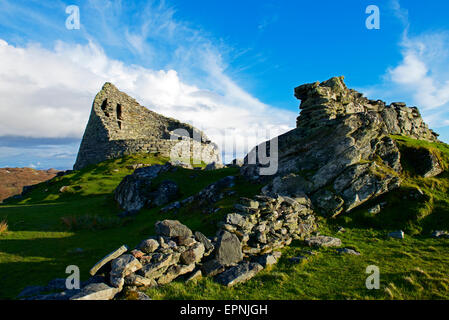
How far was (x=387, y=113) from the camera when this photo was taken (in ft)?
107

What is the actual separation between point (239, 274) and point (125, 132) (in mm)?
47566

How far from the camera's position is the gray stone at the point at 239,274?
8594 mm

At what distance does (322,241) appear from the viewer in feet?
40.0

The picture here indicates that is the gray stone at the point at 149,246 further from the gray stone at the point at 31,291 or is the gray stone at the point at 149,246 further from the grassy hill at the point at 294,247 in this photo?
the gray stone at the point at 31,291

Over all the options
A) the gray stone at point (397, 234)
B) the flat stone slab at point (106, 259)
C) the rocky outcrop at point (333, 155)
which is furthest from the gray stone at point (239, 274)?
the gray stone at point (397, 234)

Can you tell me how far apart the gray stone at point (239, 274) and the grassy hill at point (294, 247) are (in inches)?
10.0

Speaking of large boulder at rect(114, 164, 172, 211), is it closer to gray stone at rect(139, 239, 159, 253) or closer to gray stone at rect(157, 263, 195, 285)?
gray stone at rect(139, 239, 159, 253)

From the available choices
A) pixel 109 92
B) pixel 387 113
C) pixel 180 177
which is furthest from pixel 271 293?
pixel 109 92

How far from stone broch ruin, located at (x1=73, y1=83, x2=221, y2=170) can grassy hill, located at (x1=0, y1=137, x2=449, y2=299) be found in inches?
792

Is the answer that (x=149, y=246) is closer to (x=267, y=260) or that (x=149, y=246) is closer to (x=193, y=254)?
(x=193, y=254)

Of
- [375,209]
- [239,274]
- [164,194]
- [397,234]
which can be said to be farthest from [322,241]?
[164,194]
